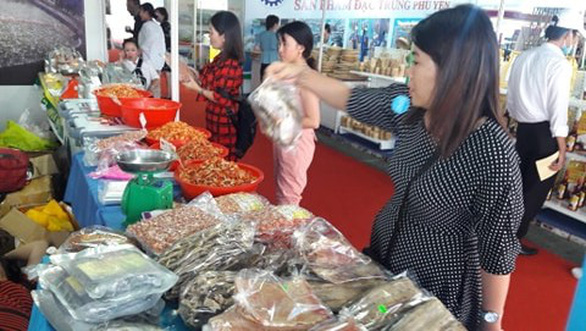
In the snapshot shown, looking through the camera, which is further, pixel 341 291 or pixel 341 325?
pixel 341 291

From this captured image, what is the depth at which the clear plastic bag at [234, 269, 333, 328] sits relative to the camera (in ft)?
3.05

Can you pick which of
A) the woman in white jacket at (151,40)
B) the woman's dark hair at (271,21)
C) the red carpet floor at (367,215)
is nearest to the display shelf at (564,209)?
the red carpet floor at (367,215)

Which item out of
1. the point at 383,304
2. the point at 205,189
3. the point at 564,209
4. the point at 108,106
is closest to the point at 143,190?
the point at 205,189

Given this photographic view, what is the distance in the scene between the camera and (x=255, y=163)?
18.5 ft

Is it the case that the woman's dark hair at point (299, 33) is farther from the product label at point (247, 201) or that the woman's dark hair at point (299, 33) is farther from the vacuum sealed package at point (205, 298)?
the vacuum sealed package at point (205, 298)

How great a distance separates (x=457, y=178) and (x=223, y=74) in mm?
2096

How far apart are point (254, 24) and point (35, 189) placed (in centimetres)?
670

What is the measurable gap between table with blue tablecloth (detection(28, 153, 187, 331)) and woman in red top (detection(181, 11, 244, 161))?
0.89 m

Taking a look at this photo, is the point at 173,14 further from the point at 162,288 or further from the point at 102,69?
the point at 162,288

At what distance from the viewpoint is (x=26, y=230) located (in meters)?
2.80

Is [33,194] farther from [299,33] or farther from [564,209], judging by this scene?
[564,209]

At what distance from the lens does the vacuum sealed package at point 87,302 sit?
1.00 m

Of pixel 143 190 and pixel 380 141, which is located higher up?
pixel 143 190

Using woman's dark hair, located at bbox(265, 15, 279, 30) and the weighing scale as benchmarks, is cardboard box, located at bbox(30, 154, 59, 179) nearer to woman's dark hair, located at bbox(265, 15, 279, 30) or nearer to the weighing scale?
the weighing scale
